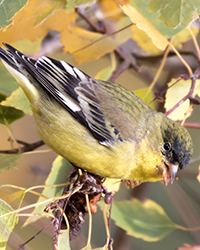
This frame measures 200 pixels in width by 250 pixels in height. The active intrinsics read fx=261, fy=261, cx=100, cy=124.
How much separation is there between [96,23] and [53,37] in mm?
172

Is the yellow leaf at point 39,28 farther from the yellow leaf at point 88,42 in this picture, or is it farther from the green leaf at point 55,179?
the green leaf at point 55,179

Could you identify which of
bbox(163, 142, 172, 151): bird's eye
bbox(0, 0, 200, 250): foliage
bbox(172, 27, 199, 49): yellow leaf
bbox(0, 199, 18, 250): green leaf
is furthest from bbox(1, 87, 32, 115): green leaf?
bbox(172, 27, 199, 49): yellow leaf

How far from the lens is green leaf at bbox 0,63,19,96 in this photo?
0.63 m

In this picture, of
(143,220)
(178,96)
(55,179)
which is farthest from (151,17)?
(143,220)

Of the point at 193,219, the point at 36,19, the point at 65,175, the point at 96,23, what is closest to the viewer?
the point at 36,19

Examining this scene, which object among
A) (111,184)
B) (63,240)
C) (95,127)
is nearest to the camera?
(63,240)

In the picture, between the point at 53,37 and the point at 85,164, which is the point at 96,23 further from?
the point at 85,164

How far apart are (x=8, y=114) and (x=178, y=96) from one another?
47 centimetres

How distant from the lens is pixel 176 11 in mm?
435

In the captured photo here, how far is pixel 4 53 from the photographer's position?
23.8 inches

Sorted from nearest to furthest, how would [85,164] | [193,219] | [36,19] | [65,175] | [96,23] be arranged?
[36,19] → [85,164] → [65,175] → [96,23] → [193,219]

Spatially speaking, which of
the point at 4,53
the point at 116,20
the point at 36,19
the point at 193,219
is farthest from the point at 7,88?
the point at 193,219

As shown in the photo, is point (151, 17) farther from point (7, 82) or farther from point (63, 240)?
point (63, 240)

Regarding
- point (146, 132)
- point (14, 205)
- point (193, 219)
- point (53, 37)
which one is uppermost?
point (53, 37)
